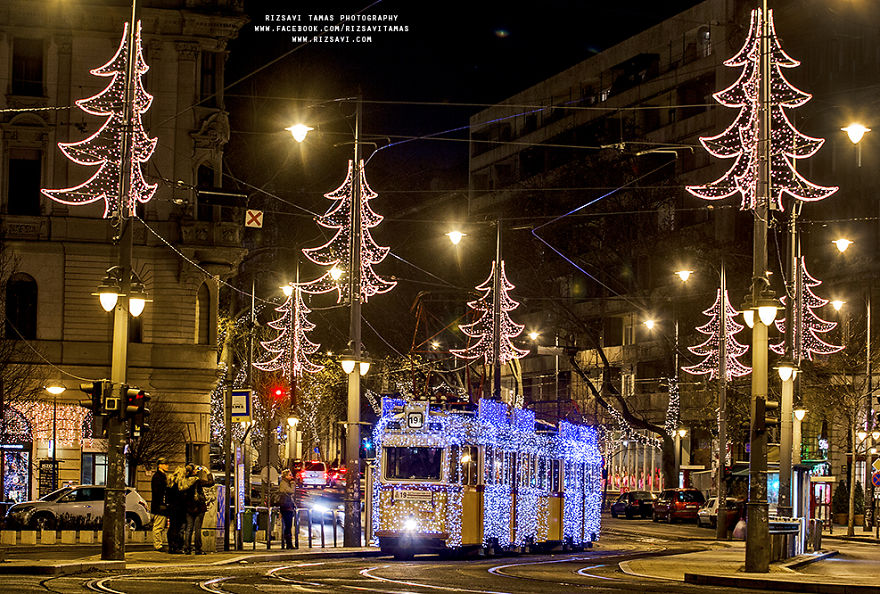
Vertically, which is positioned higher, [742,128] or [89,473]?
[742,128]

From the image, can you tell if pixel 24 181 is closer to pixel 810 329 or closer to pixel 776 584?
pixel 810 329

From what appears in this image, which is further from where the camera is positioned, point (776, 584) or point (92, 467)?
point (92, 467)

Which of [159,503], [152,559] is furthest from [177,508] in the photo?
[159,503]

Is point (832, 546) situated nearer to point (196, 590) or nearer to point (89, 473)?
point (89, 473)

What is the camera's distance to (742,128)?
1003 inches

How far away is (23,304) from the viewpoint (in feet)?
159

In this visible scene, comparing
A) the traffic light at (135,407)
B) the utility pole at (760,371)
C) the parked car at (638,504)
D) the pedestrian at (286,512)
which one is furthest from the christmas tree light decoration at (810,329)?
the traffic light at (135,407)

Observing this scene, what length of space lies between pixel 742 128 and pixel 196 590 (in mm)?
12802

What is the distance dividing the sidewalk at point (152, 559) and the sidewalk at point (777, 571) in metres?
6.14

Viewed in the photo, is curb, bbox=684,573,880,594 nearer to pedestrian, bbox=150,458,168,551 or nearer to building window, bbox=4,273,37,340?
pedestrian, bbox=150,458,168,551

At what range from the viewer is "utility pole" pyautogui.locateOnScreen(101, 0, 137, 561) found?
23.3m

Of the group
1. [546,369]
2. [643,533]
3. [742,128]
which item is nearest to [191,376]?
[643,533]

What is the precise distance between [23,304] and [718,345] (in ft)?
80.6

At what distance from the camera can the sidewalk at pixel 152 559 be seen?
71.9ft
